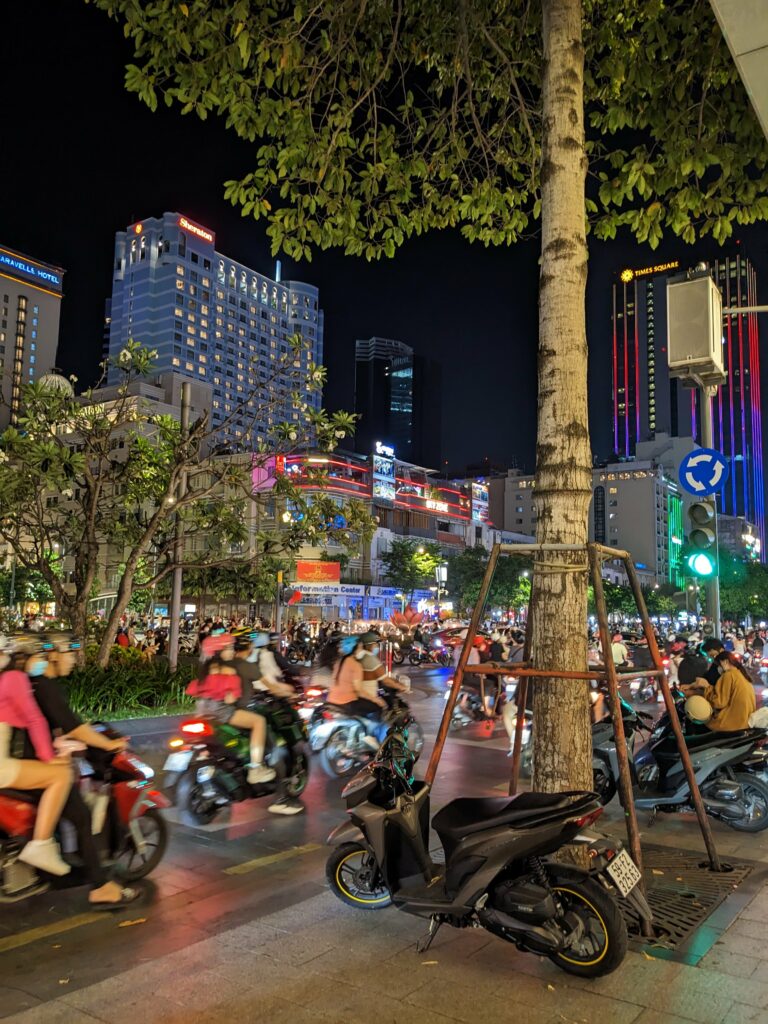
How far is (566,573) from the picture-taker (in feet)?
15.9

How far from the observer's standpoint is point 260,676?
8.32 meters

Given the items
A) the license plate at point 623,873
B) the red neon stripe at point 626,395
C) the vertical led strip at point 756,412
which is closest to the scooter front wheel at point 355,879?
the license plate at point 623,873

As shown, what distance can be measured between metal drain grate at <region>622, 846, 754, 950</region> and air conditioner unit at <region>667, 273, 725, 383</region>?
3.76m

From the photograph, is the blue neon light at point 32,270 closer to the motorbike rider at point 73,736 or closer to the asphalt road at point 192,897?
the asphalt road at point 192,897

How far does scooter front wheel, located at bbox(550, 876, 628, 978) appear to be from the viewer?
380cm

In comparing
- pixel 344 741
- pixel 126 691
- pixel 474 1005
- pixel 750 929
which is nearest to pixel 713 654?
pixel 344 741

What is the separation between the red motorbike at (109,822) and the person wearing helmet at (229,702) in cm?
183

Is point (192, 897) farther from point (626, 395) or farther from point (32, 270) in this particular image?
point (626, 395)

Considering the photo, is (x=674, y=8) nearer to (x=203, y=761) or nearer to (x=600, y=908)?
(x=600, y=908)

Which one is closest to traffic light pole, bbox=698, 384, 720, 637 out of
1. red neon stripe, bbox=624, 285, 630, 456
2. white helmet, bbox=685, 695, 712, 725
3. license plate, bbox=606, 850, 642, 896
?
white helmet, bbox=685, 695, 712, 725

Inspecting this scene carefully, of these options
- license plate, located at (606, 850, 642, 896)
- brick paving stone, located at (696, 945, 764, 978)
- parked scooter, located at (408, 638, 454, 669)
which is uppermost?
license plate, located at (606, 850, 642, 896)

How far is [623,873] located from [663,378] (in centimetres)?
17318

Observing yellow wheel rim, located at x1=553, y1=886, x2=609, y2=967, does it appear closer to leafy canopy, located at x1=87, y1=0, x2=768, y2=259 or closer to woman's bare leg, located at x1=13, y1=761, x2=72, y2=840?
woman's bare leg, located at x1=13, y1=761, x2=72, y2=840

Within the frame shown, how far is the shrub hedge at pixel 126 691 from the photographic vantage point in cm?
1253
